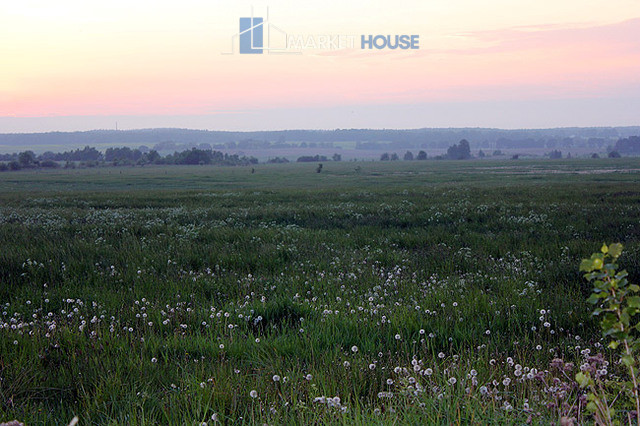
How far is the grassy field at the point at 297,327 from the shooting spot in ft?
12.5

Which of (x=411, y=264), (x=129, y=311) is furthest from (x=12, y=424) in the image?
(x=411, y=264)

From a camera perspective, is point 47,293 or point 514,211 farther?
point 514,211

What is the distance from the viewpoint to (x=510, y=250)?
11133mm

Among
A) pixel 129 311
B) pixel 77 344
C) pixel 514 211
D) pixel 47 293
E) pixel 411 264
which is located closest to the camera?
pixel 77 344

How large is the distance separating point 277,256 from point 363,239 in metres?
3.22

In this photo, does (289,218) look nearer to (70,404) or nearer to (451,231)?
(451,231)

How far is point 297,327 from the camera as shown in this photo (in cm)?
621

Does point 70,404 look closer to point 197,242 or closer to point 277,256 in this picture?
point 277,256

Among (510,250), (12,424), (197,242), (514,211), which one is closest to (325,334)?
(12,424)

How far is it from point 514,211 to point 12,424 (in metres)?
18.7

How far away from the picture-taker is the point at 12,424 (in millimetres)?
2074

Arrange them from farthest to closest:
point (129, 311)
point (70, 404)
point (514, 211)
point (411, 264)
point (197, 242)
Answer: point (514, 211) → point (197, 242) → point (411, 264) → point (129, 311) → point (70, 404)

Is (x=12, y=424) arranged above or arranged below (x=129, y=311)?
above

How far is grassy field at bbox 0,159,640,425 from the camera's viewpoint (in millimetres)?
3816
